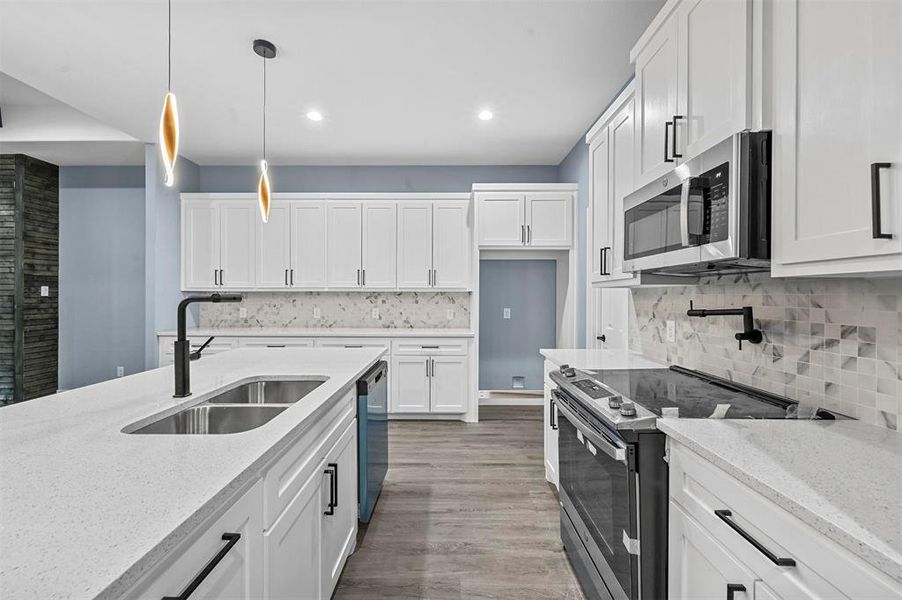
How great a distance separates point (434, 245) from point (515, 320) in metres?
1.33

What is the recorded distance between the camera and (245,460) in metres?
1.02

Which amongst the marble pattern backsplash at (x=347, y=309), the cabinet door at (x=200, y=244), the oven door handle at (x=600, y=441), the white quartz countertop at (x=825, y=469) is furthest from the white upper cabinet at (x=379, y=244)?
the white quartz countertop at (x=825, y=469)

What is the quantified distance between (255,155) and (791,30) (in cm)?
490

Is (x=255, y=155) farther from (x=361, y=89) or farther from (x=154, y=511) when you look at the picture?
(x=154, y=511)

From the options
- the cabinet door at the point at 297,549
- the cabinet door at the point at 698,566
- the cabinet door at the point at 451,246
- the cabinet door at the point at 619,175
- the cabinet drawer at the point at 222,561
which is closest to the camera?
the cabinet drawer at the point at 222,561

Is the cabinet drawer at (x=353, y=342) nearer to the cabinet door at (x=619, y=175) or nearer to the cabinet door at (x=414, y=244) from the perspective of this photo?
the cabinet door at (x=414, y=244)

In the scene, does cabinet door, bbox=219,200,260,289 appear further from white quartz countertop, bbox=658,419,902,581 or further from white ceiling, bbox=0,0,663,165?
white quartz countertop, bbox=658,419,902,581

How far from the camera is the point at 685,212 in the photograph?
5.09 ft

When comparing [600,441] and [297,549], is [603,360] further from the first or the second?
[297,549]

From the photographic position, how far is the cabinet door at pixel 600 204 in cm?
267

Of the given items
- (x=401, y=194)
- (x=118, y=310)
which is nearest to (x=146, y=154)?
(x=118, y=310)

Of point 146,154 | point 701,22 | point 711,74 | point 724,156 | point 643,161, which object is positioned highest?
point 146,154

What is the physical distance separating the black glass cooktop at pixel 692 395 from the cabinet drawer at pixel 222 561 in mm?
1192

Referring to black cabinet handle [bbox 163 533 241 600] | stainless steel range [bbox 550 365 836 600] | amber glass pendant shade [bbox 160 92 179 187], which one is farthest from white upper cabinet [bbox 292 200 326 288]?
black cabinet handle [bbox 163 533 241 600]
